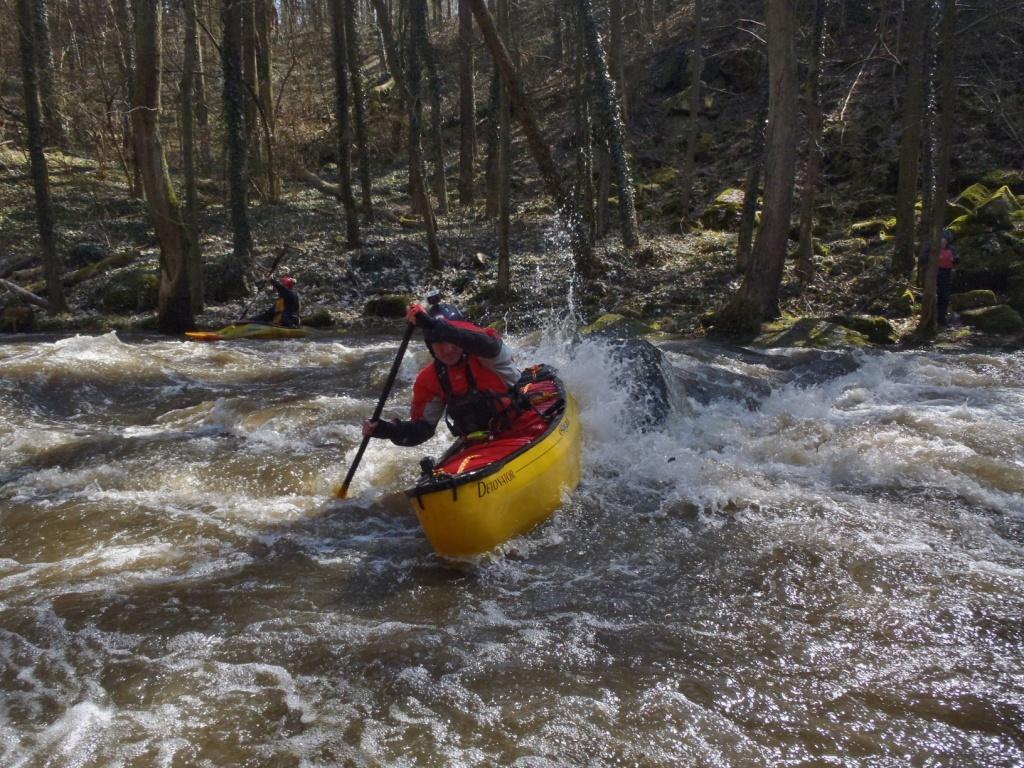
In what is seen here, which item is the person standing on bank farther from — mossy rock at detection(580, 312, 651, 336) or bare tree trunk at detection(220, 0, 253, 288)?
bare tree trunk at detection(220, 0, 253, 288)

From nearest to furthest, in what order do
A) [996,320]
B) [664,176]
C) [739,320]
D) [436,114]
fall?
1. [996,320]
2. [739,320]
3. [436,114]
4. [664,176]

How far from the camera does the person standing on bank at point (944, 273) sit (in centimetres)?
1129

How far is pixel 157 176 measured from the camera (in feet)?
38.9

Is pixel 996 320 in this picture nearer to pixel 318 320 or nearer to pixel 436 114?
pixel 318 320

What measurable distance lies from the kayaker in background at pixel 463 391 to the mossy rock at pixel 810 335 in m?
6.69

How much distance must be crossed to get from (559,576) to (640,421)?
2807 mm

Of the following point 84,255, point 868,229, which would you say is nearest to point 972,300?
point 868,229

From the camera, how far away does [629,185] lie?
1605 centimetres

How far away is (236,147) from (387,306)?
14.4ft

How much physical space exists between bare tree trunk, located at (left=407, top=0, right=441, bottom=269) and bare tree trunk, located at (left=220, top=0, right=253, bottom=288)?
326 cm

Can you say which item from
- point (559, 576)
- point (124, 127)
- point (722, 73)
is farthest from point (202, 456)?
point (722, 73)

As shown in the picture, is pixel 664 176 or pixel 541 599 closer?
pixel 541 599

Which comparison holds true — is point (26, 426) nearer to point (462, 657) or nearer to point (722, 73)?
point (462, 657)

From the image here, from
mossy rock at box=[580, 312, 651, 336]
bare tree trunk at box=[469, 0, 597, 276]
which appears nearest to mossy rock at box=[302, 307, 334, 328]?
bare tree trunk at box=[469, 0, 597, 276]
